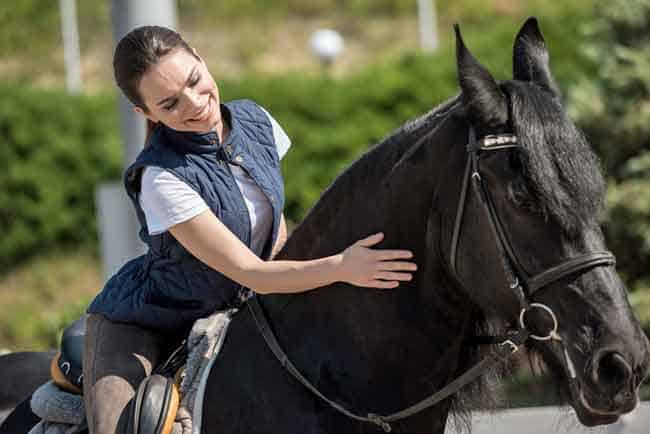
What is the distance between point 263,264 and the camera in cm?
301

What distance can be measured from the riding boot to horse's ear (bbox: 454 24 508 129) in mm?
1231

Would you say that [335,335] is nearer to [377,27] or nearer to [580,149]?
[580,149]

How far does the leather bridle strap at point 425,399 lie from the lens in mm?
2746

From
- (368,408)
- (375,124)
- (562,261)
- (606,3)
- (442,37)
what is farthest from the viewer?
(442,37)

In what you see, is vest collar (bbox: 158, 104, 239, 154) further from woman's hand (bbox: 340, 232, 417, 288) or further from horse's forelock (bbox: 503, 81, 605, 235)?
horse's forelock (bbox: 503, 81, 605, 235)

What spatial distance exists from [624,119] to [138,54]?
6480 mm

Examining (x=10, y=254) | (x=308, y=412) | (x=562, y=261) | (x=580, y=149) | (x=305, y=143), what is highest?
(x=580, y=149)

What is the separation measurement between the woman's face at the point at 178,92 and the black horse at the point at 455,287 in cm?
45

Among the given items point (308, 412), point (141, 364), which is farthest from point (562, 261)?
point (141, 364)

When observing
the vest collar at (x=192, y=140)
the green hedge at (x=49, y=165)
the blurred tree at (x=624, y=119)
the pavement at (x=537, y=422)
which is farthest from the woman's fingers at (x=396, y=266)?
the green hedge at (x=49, y=165)

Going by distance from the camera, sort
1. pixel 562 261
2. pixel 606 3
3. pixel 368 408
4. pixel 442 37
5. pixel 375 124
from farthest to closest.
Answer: pixel 442 37
pixel 375 124
pixel 606 3
pixel 368 408
pixel 562 261

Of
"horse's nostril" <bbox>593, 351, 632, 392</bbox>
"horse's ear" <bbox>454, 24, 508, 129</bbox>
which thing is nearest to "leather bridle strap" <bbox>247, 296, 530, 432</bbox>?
"horse's nostril" <bbox>593, 351, 632, 392</bbox>

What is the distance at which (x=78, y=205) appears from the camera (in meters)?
13.4

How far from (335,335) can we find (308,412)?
24cm
